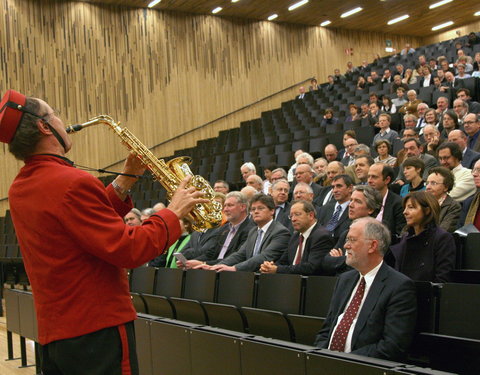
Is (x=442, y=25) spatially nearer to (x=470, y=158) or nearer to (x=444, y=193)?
(x=470, y=158)

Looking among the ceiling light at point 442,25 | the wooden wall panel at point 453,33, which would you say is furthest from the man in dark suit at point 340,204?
the wooden wall panel at point 453,33

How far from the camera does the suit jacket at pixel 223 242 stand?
499 cm

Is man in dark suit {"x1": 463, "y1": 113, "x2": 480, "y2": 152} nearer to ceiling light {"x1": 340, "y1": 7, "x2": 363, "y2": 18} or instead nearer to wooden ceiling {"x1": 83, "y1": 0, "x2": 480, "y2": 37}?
wooden ceiling {"x1": 83, "y1": 0, "x2": 480, "y2": 37}

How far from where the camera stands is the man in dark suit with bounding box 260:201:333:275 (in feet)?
12.7

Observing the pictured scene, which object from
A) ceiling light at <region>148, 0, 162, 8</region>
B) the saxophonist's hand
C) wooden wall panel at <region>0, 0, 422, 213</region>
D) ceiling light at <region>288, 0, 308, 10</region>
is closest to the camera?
the saxophonist's hand

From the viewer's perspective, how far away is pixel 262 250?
4473 mm

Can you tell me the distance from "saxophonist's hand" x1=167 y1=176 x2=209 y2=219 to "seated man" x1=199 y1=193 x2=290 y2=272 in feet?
8.39

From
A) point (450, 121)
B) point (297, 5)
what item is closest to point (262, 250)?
point (450, 121)

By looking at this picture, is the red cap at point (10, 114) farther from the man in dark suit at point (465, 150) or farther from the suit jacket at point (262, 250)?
the man in dark suit at point (465, 150)

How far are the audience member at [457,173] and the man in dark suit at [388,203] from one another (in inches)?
19.8

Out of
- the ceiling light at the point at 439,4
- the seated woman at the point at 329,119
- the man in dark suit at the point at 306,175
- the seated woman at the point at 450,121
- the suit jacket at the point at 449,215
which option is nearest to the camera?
the suit jacket at the point at 449,215

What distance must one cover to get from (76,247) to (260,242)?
3.04 metres

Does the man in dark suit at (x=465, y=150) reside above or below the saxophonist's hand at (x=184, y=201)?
above

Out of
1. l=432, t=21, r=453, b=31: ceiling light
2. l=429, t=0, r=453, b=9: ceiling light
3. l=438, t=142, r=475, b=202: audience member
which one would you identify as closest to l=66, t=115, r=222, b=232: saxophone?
l=438, t=142, r=475, b=202: audience member
